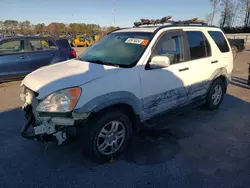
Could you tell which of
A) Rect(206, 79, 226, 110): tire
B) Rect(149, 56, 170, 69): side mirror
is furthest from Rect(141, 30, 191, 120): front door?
Rect(206, 79, 226, 110): tire

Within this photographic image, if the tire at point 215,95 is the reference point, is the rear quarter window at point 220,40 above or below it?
above

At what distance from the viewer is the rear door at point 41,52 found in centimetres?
792

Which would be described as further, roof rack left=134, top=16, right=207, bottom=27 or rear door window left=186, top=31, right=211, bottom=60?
roof rack left=134, top=16, right=207, bottom=27

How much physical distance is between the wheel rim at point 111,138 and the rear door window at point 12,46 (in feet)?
19.9

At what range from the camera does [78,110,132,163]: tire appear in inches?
114

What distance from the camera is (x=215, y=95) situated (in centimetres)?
519

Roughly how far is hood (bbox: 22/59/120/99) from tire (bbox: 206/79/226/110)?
8.77ft

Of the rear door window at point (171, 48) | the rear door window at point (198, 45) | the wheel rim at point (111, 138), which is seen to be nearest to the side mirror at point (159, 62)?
the rear door window at point (171, 48)

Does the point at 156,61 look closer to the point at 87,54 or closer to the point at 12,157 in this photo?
the point at 87,54

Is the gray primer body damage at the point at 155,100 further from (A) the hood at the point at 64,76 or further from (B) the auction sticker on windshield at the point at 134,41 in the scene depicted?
(B) the auction sticker on windshield at the point at 134,41

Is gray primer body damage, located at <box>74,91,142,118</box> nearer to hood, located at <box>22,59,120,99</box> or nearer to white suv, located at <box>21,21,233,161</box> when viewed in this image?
white suv, located at <box>21,21,233,161</box>

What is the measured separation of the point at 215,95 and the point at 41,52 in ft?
19.5

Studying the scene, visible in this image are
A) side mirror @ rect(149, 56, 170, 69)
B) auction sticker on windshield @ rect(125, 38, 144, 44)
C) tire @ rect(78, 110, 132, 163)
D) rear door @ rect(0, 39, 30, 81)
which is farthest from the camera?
rear door @ rect(0, 39, 30, 81)

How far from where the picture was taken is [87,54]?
413cm
